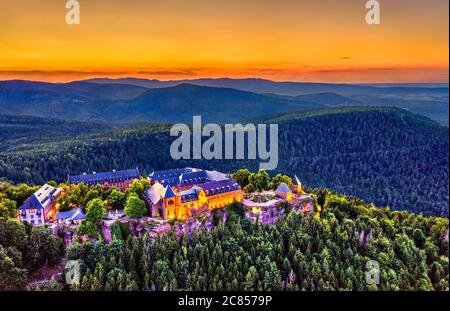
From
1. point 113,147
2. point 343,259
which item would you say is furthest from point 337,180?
point 343,259

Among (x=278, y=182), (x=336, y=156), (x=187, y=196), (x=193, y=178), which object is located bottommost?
(x=336, y=156)

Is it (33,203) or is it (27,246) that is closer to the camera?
(27,246)

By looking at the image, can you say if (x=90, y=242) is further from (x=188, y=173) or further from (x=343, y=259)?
(x=343, y=259)

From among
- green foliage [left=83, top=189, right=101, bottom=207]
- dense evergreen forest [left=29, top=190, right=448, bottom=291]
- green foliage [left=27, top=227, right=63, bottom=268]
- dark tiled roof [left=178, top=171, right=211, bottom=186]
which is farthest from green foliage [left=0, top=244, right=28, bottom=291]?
dark tiled roof [left=178, top=171, right=211, bottom=186]

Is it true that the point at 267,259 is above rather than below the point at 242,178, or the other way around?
below

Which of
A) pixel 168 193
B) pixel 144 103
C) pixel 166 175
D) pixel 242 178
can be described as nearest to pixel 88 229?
pixel 168 193

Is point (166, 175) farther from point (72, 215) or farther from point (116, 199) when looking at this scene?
point (72, 215)

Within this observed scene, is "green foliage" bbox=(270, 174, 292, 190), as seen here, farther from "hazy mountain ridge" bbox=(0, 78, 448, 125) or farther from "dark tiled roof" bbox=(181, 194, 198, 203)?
"hazy mountain ridge" bbox=(0, 78, 448, 125)
